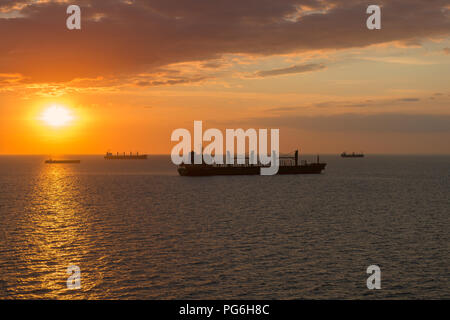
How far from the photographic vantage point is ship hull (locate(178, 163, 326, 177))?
518 ft

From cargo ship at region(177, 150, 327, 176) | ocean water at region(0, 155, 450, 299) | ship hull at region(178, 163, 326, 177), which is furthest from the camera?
cargo ship at region(177, 150, 327, 176)

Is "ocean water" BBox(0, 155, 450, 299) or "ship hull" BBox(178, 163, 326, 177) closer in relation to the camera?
"ocean water" BBox(0, 155, 450, 299)

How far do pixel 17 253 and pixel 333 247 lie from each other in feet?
95.3

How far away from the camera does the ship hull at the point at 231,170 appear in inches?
6211

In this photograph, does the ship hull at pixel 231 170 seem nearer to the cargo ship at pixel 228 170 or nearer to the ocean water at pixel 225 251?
the cargo ship at pixel 228 170

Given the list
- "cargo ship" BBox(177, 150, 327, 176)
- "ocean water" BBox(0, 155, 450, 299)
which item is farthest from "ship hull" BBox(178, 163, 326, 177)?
"ocean water" BBox(0, 155, 450, 299)

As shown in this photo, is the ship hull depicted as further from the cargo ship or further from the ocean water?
the ocean water

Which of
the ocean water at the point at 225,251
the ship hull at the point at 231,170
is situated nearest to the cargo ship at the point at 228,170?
the ship hull at the point at 231,170

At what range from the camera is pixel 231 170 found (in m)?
166

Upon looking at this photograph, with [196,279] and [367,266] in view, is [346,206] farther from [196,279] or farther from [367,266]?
[196,279]

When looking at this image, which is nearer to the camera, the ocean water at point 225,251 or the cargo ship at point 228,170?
the ocean water at point 225,251
